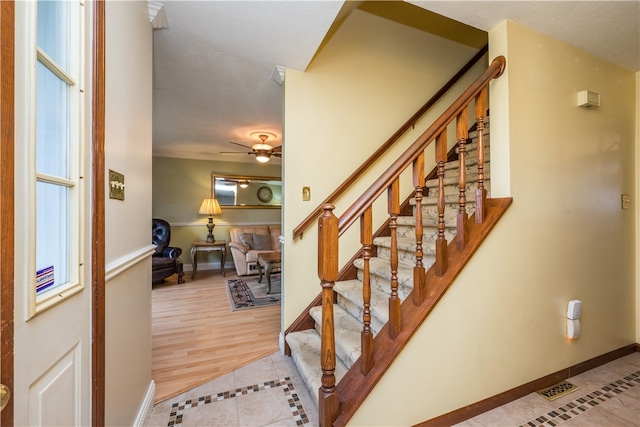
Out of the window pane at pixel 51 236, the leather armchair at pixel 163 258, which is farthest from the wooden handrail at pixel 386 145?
the leather armchair at pixel 163 258

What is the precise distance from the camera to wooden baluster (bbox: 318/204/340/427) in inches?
45.9

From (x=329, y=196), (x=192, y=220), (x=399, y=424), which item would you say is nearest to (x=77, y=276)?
(x=399, y=424)

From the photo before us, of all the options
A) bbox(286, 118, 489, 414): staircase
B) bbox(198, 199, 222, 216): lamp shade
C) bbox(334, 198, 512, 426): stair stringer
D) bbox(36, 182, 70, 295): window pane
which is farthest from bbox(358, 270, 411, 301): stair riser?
bbox(198, 199, 222, 216): lamp shade

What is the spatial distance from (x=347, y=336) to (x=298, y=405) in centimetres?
50

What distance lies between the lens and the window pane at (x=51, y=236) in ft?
2.24

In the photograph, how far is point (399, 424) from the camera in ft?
4.40

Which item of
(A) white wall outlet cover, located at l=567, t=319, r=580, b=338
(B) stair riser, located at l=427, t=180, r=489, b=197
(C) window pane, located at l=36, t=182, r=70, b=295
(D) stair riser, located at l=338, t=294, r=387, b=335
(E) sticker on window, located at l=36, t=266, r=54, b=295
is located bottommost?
(A) white wall outlet cover, located at l=567, t=319, r=580, b=338

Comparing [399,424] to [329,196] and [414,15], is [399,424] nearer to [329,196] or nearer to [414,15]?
[329,196]

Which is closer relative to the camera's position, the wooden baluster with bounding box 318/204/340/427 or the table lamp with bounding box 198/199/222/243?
the wooden baluster with bounding box 318/204/340/427

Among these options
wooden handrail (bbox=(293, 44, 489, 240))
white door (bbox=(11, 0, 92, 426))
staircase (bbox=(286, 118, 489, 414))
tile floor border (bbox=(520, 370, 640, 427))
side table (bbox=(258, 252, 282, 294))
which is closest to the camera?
white door (bbox=(11, 0, 92, 426))

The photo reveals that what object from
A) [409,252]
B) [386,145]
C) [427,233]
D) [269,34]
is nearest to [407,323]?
[409,252]

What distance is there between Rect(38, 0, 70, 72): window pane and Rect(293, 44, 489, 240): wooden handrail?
5.04 feet

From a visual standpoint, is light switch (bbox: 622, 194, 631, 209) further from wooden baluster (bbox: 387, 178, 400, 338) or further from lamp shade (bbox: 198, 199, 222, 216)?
lamp shade (bbox: 198, 199, 222, 216)

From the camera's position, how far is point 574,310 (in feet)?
5.91
